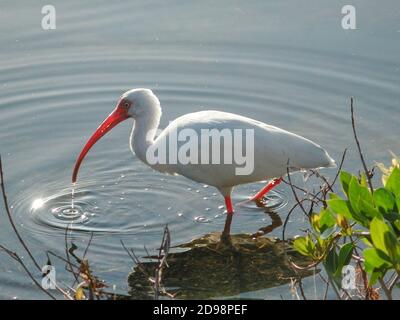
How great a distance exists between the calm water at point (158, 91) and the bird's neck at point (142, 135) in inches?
15.7

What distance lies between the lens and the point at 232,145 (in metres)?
7.68

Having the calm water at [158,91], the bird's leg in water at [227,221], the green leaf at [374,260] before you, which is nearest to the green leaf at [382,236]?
the green leaf at [374,260]

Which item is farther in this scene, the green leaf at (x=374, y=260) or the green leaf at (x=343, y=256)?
the green leaf at (x=343, y=256)

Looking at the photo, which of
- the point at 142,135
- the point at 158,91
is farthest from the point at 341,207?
the point at 158,91

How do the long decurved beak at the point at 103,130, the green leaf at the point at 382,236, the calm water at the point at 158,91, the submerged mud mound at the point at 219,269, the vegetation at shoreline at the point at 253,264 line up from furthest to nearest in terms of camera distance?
the long decurved beak at the point at 103,130 → the calm water at the point at 158,91 → the submerged mud mound at the point at 219,269 → the vegetation at shoreline at the point at 253,264 → the green leaf at the point at 382,236

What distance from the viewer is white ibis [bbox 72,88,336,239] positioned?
765cm

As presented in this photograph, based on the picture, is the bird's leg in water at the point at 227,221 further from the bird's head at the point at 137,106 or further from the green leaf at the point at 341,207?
the green leaf at the point at 341,207

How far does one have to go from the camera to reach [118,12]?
11359 millimetres

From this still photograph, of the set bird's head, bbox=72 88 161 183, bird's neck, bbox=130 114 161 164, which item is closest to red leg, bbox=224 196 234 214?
bird's neck, bbox=130 114 161 164

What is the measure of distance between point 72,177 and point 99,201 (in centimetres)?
50

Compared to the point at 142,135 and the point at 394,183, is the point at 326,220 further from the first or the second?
the point at 142,135

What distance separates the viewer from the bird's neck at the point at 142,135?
809 cm
